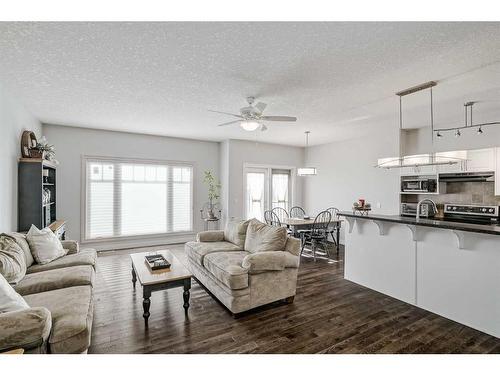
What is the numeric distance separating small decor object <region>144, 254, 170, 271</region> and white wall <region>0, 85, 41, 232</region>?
1790 mm

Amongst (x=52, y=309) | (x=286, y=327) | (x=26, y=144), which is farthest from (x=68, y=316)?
(x=26, y=144)

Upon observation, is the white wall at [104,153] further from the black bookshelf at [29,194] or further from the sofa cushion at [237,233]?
the sofa cushion at [237,233]

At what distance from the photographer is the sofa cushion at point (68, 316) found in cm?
173

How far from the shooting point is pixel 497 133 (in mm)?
4234

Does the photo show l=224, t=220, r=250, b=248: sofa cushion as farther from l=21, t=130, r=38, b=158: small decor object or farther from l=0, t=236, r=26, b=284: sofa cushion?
l=21, t=130, r=38, b=158: small decor object

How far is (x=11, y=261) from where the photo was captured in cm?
246

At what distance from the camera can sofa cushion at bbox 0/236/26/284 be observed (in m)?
2.34

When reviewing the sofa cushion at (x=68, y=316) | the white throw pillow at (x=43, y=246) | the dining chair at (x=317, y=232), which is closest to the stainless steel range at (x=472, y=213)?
the dining chair at (x=317, y=232)

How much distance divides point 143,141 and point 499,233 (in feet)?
20.8

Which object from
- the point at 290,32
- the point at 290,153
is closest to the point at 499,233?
the point at 290,32

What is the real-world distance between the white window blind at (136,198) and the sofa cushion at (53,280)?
3.05 m

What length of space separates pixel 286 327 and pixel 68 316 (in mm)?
1941

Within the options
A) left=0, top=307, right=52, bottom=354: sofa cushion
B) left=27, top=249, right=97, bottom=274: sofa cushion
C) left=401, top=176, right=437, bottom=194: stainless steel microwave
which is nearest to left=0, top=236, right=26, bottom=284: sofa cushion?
left=27, top=249, right=97, bottom=274: sofa cushion
